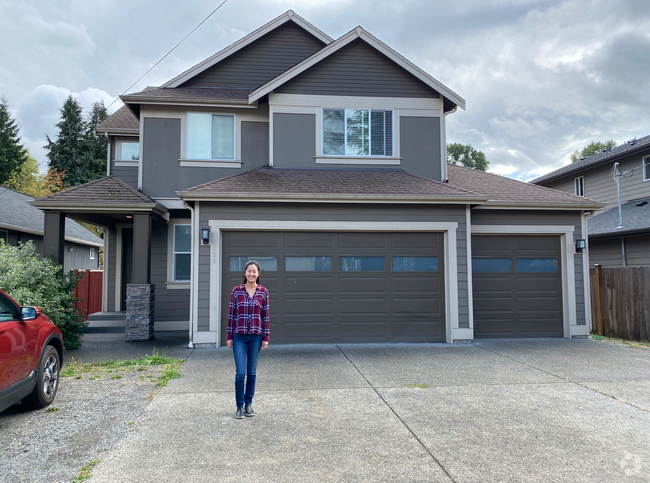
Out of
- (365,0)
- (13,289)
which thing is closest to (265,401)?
(13,289)

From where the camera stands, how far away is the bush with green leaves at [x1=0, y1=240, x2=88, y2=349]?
7.48 m

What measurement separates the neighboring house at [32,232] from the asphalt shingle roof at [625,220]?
61.6 feet

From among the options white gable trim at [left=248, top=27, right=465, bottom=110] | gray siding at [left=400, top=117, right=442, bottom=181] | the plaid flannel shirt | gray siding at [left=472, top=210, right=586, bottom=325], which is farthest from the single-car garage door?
the plaid flannel shirt

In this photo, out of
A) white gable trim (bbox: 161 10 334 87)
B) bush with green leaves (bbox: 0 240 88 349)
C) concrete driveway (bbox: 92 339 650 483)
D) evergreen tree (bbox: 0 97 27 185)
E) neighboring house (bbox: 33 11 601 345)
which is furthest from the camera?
evergreen tree (bbox: 0 97 27 185)

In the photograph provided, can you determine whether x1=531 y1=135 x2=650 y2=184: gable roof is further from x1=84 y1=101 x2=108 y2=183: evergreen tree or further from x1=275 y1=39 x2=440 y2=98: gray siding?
x1=84 y1=101 x2=108 y2=183: evergreen tree

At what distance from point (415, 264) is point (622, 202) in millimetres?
12580

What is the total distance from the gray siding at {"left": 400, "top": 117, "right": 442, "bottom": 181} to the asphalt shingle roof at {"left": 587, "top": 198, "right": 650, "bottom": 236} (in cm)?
759

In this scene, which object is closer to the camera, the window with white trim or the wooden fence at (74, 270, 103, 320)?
the window with white trim

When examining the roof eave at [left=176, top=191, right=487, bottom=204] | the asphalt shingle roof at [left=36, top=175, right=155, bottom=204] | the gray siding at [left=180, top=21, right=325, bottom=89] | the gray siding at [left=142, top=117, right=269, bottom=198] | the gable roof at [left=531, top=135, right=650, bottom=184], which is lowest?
the roof eave at [left=176, top=191, right=487, bottom=204]

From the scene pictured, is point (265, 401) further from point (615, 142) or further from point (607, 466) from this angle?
point (615, 142)

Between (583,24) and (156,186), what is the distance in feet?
42.5

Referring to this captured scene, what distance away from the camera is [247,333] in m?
4.67

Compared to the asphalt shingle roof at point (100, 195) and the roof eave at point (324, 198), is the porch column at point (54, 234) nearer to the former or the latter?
the asphalt shingle roof at point (100, 195)

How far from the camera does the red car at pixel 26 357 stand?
4.05 meters
